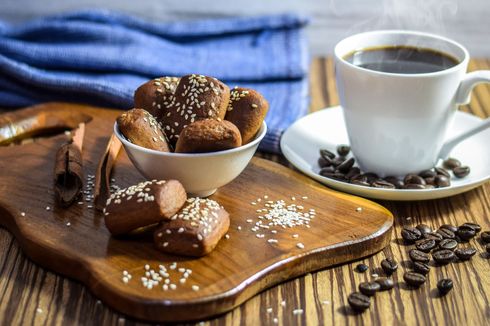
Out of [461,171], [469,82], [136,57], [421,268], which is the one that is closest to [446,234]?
[421,268]

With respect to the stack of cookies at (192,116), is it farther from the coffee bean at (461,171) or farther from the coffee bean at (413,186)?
the coffee bean at (461,171)

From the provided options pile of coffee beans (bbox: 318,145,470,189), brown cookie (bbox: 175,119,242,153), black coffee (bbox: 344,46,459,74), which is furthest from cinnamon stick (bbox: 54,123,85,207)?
black coffee (bbox: 344,46,459,74)

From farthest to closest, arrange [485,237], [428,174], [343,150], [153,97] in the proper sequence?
[343,150]
[428,174]
[153,97]
[485,237]

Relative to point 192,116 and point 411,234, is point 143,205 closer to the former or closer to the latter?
point 192,116

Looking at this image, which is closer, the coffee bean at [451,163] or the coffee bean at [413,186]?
the coffee bean at [413,186]

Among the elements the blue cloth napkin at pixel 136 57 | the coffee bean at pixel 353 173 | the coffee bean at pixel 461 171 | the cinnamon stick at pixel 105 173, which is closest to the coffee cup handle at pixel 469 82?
the coffee bean at pixel 461 171

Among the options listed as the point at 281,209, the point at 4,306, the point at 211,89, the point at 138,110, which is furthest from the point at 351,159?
the point at 4,306
